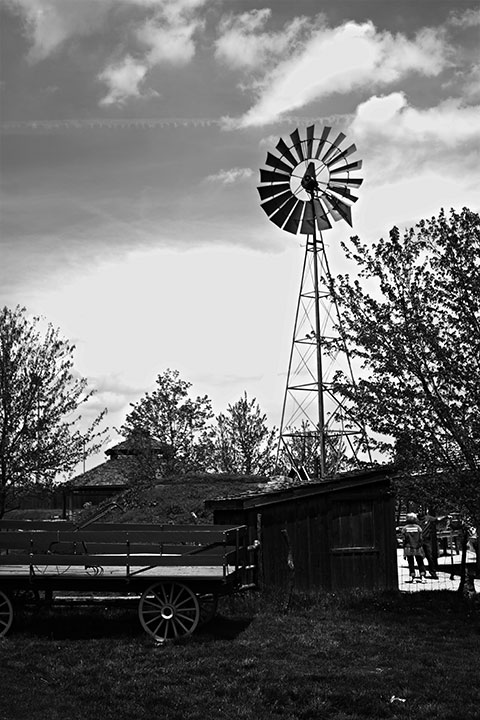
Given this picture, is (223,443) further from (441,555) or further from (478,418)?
(478,418)

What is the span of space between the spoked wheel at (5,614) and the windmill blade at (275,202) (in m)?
18.1

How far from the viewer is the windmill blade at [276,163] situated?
28000mm

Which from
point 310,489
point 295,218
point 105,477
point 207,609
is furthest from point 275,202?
point 105,477

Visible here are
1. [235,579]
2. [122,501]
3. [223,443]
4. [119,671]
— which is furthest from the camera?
[223,443]

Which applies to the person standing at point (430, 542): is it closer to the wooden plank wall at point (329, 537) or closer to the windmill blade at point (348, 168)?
the wooden plank wall at point (329, 537)

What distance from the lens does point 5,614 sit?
13.1 meters

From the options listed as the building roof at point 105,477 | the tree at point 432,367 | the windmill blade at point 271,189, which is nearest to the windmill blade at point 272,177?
the windmill blade at point 271,189

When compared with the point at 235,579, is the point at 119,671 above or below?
below

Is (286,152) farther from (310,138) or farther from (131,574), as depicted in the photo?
(131,574)

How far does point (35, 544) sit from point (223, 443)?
114 feet

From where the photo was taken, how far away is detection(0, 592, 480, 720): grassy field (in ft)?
31.1

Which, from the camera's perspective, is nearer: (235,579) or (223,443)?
(235,579)

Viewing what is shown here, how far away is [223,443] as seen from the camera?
47.9 m

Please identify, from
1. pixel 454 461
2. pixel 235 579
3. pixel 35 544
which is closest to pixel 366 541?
pixel 454 461
